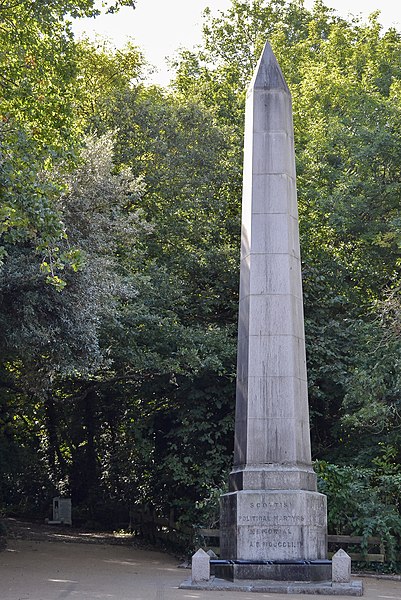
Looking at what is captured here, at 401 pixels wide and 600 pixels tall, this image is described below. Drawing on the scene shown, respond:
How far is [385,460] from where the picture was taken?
1986 centimetres

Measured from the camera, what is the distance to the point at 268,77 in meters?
15.8

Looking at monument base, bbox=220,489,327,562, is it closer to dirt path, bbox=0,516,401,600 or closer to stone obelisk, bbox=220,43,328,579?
stone obelisk, bbox=220,43,328,579

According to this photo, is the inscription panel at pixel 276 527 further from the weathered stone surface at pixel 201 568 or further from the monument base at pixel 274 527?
the weathered stone surface at pixel 201 568

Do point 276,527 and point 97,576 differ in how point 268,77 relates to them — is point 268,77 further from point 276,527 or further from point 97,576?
point 97,576

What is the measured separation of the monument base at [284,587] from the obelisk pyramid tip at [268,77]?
8.05 metres

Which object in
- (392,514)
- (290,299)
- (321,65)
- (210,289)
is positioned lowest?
(392,514)

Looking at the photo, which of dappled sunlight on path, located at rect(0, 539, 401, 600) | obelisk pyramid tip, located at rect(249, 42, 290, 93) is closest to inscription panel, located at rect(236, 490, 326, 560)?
dappled sunlight on path, located at rect(0, 539, 401, 600)

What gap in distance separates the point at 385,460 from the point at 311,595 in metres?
7.67

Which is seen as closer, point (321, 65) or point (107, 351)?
point (107, 351)

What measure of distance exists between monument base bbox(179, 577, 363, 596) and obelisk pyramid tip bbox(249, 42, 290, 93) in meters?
8.05

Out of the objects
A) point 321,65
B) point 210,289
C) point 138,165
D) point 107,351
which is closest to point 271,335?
point 107,351

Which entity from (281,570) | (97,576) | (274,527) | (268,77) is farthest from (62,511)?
(268,77)

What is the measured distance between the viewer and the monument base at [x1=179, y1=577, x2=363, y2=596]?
1280cm

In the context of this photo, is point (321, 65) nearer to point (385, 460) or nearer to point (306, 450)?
point (385, 460)
